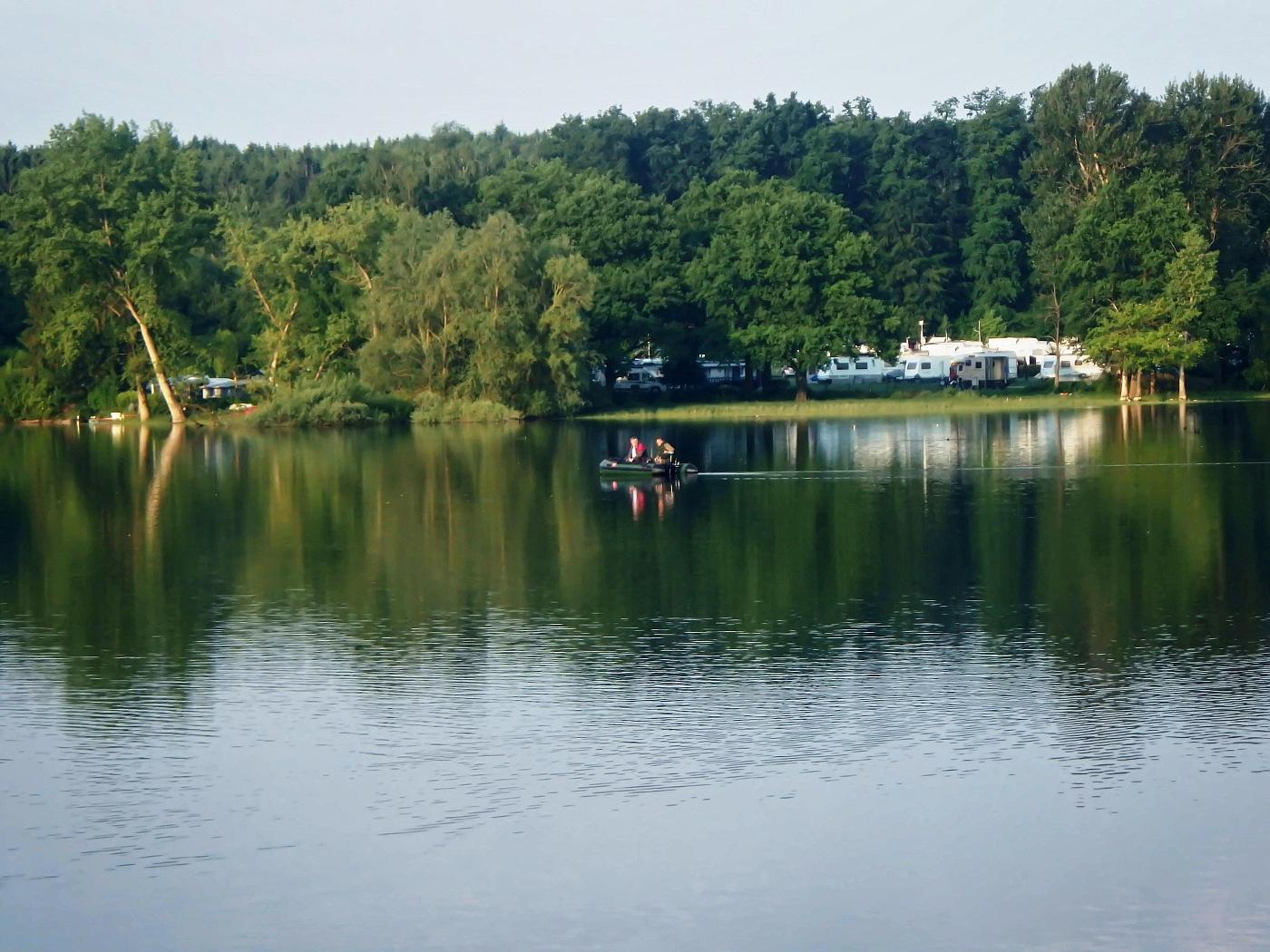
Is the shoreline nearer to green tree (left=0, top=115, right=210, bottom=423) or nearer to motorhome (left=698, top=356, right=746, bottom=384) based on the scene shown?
motorhome (left=698, top=356, right=746, bottom=384)

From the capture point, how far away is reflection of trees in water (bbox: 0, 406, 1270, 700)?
21.8 metres

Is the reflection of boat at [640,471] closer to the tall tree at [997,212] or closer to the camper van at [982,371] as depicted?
the camper van at [982,371]

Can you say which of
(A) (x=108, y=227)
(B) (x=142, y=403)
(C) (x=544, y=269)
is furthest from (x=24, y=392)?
(C) (x=544, y=269)

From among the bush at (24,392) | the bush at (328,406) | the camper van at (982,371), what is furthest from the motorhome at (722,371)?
the bush at (24,392)

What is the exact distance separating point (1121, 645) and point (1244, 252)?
285 feet

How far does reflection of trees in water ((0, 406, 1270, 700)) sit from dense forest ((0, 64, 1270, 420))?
106ft

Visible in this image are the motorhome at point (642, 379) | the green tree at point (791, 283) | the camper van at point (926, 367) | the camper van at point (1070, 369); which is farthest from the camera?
the camper van at point (926, 367)

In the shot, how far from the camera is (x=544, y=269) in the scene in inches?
3398

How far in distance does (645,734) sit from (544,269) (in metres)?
71.4

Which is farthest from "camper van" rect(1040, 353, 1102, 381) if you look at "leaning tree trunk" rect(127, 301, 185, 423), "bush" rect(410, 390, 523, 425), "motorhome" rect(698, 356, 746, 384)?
"leaning tree trunk" rect(127, 301, 185, 423)

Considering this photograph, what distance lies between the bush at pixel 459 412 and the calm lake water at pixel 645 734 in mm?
48868

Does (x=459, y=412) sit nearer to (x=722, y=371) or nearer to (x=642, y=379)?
(x=642, y=379)

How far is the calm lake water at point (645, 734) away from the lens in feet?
39.0

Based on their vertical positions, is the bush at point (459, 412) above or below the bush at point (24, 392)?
below
